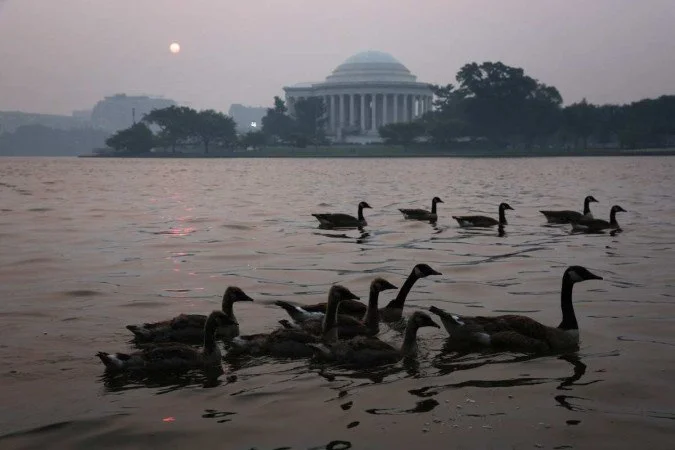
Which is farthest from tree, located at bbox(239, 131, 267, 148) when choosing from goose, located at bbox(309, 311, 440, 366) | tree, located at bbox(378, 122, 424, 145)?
goose, located at bbox(309, 311, 440, 366)

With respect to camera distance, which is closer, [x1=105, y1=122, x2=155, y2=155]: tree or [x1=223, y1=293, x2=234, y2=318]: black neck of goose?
[x1=223, y1=293, x2=234, y2=318]: black neck of goose

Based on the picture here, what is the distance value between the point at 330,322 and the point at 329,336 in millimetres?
218

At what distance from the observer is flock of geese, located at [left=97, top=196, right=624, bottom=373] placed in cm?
909

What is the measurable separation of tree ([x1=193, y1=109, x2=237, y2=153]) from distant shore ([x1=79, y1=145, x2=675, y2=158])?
285 cm

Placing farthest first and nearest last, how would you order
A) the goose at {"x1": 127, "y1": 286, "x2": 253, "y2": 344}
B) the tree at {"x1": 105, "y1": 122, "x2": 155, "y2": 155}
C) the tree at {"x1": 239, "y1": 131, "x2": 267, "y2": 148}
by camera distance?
the tree at {"x1": 105, "y1": 122, "x2": 155, "y2": 155}, the tree at {"x1": 239, "y1": 131, "x2": 267, "y2": 148}, the goose at {"x1": 127, "y1": 286, "x2": 253, "y2": 344}

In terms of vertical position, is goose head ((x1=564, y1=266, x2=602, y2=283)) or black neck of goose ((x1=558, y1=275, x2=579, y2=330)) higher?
goose head ((x1=564, y1=266, x2=602, y2=283))

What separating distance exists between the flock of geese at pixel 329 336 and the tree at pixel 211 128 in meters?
157

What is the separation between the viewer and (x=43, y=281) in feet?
48.7

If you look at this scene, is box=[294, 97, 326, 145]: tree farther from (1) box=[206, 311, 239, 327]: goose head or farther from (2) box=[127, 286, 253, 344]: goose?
(1) box=[206, 311, 239, 327]: goose head

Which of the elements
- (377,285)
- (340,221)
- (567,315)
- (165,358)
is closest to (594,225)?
(340,221)

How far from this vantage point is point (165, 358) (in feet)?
29.5

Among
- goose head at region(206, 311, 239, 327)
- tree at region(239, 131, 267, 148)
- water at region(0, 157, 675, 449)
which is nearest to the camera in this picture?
water at region(0, 157, 675, 449)

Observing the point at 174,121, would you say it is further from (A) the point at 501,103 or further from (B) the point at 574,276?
(B) the point at 574,276

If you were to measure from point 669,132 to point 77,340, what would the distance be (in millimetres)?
146968
